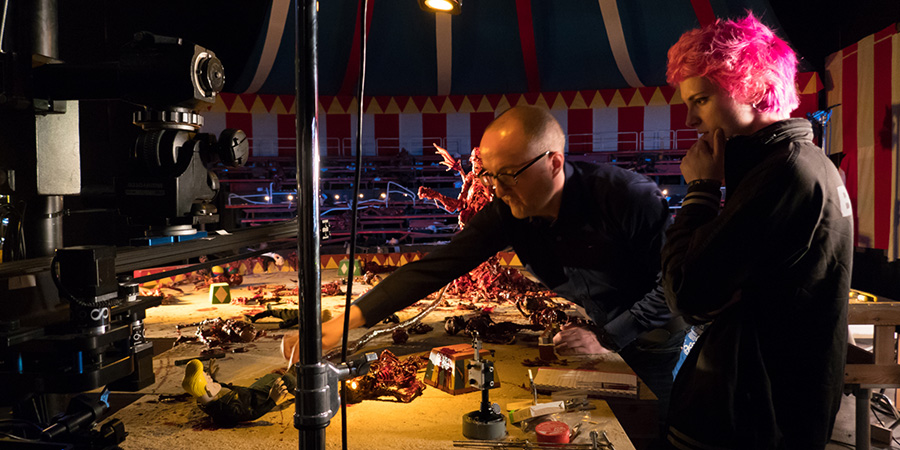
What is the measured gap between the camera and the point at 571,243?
6.02 feet

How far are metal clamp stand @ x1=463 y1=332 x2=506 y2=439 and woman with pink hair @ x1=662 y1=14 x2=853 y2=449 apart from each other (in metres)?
0.37

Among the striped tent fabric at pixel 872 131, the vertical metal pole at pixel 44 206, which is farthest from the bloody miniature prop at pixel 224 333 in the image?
the striped tent fabric at pixel 872 131

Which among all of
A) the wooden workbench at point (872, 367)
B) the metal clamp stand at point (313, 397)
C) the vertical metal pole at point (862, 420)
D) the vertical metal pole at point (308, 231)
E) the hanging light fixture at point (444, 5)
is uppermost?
the hanging light fixture at point (444, 5)

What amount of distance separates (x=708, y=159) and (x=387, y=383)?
3.37 ft

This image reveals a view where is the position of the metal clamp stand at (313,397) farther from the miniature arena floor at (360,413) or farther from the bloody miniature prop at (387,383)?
the bloody miniature prop at (387,383)

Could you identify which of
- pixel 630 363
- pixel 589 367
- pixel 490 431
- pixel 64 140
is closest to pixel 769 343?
pixel 490 431

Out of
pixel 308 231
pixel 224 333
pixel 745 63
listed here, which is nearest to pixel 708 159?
pixel 745 63

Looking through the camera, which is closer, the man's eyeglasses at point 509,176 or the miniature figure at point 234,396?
the miniature figure at point 234,396

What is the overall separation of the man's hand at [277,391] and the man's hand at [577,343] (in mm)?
886

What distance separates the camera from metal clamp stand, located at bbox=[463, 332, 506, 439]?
4.08ft

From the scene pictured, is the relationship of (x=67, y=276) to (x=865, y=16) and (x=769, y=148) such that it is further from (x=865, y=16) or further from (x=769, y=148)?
(x=865, y=16)

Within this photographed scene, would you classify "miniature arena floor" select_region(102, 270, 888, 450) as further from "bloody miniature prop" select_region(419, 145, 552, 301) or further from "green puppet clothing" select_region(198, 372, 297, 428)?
"bloody miniature prop" select_region(419, 145, 552, 301)

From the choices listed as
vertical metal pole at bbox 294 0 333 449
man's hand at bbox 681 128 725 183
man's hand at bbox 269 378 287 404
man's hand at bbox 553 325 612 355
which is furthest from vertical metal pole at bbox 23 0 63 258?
man's hand at bbox 553 325 612 355

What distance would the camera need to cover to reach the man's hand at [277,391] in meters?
1.43
